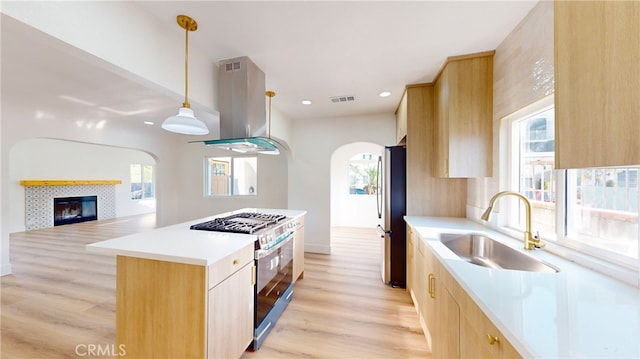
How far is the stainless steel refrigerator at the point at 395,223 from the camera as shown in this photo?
2891 mm

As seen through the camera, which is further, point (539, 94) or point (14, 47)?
point (14, 47)

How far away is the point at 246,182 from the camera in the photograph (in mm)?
5789

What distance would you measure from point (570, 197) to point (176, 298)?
8.27ft

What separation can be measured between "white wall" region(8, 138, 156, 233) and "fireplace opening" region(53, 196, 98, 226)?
625 millimetres

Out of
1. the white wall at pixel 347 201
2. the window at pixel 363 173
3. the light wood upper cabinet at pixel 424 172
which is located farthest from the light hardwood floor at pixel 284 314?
the window at pixel 363 173

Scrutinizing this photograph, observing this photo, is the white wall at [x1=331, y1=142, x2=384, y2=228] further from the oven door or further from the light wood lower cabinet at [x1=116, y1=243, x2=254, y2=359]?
the light wood lower cabinet at [x1=116, y1=243, x2=254, y2=359]

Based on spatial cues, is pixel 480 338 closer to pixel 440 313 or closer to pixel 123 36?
pixel 440 313

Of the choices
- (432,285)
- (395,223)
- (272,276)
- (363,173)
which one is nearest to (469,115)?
(395,223)

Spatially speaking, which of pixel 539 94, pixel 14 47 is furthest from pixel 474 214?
pixel 14 47

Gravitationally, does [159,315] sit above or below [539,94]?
below

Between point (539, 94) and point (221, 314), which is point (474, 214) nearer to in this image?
point (539, 94)

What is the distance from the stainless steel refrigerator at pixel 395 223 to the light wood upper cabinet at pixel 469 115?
0.70 metres

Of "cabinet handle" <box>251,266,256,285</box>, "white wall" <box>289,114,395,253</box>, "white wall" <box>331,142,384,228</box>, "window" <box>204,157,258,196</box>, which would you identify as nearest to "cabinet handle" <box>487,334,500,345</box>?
"cabinet handle" <box>251,266,256,285</box>

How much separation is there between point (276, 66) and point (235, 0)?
89 centimetres
